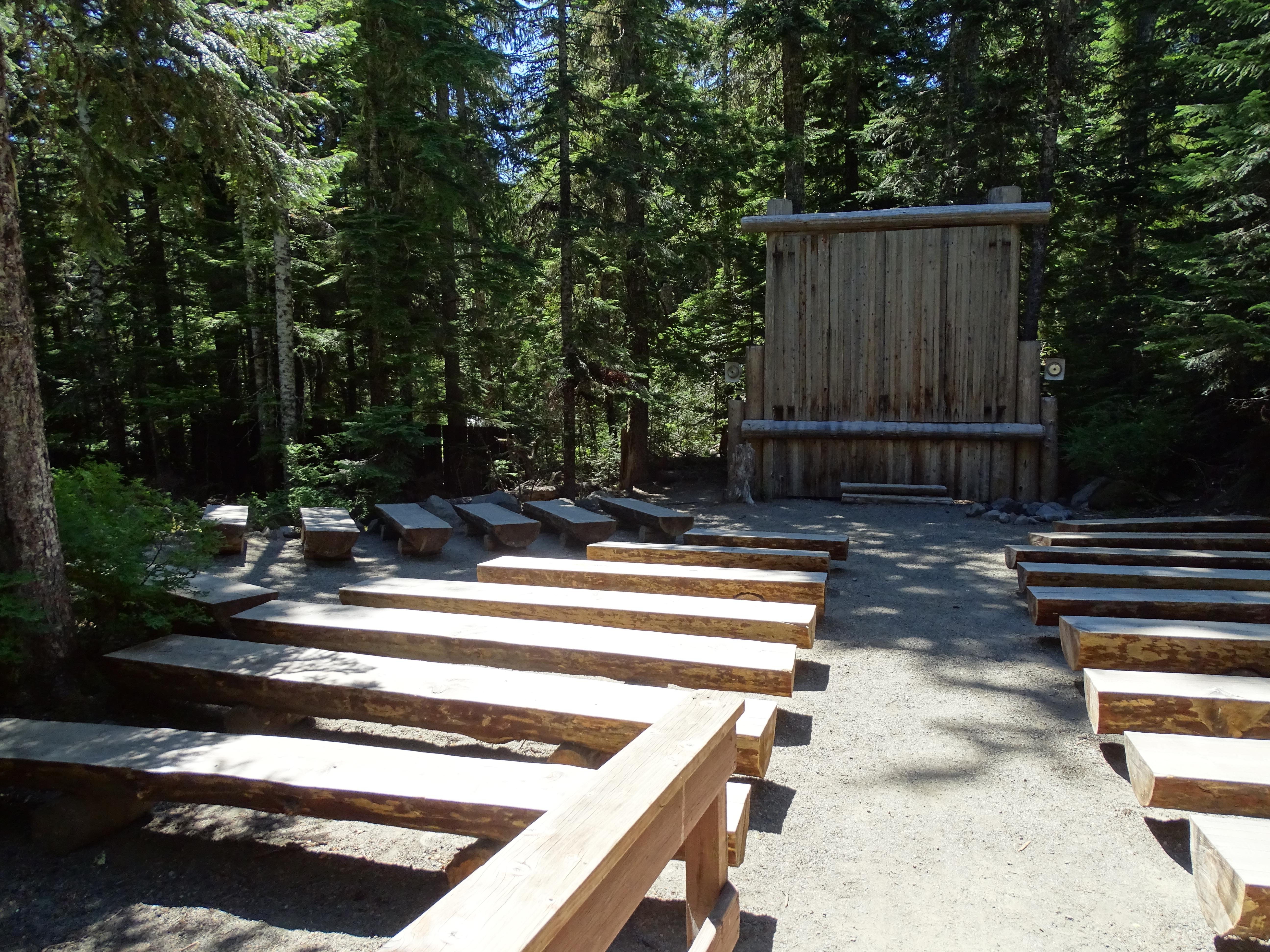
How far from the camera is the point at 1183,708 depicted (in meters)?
3.44

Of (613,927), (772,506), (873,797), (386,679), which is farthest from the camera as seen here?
(772,506)

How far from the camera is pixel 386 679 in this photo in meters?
3.88

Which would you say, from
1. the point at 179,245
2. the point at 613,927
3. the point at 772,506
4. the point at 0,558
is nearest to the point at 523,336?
the point at 772,506

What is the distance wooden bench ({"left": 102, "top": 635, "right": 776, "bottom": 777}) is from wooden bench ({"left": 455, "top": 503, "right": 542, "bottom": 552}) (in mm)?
4131

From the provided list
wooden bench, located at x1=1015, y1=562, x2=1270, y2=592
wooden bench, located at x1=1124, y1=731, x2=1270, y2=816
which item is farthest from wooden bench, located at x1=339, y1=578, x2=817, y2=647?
wooden bench, located at x1=1015, y1=562, x2=1270, y2=592

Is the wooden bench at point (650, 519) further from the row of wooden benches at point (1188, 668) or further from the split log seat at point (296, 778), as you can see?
the split log seat at point (296, 778)

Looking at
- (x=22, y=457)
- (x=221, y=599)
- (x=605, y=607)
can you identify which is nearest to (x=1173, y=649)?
(x=605, y=607)

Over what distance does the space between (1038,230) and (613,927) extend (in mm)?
15540

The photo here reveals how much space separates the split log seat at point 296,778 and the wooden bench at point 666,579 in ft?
8.78

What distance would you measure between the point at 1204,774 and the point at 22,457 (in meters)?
5.29

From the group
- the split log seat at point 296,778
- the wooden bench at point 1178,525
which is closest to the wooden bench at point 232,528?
the split log seat at point 296,778

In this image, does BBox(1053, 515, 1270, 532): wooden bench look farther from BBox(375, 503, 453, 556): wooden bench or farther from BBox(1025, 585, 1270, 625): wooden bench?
BBox(375, 503, 453, 556): wooden bench

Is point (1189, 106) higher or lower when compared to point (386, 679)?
higher

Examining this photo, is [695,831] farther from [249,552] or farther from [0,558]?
[249,552]
